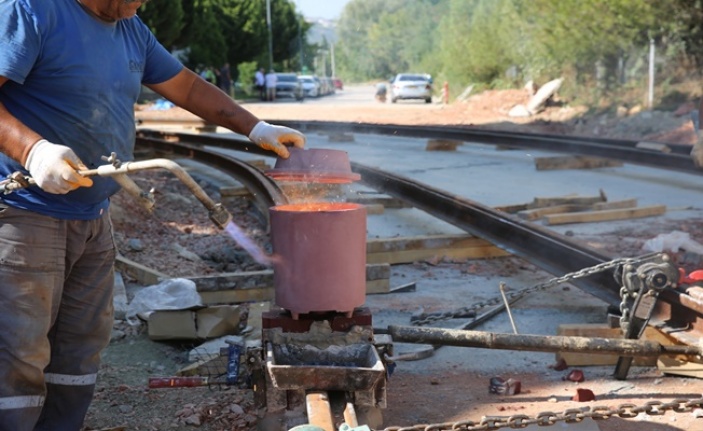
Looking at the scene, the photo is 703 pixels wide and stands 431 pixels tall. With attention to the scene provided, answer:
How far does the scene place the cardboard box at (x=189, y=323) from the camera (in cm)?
504

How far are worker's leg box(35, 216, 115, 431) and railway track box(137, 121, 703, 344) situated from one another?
2621 mm

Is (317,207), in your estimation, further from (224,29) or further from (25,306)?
(224,29)

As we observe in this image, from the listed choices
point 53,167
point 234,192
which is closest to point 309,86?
point 234,192

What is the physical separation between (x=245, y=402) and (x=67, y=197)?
1370 millimetres

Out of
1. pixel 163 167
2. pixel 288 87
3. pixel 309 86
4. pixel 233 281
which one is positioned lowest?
pixel 309 86

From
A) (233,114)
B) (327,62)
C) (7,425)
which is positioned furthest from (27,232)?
(327,62)

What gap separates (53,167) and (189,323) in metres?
2.19

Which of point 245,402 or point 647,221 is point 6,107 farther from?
point 647,221

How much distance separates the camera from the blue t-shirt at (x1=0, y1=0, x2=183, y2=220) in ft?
10.2

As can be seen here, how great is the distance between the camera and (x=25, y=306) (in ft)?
10.6

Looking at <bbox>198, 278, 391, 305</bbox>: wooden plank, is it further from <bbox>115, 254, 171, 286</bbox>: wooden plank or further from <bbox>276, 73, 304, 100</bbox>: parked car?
<bbox>276, 73, 304, 100</bbox>: parked car

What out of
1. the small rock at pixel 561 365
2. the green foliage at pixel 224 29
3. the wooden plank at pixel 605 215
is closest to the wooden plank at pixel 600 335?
the small rock at pixel 561 365

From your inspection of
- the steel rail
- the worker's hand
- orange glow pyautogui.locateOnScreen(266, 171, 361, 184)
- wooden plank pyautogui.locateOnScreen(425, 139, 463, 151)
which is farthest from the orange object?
wooden plank pyautogui.locateOnScreen(425, 139, 463, 151)

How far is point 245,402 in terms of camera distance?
4.21 metres
